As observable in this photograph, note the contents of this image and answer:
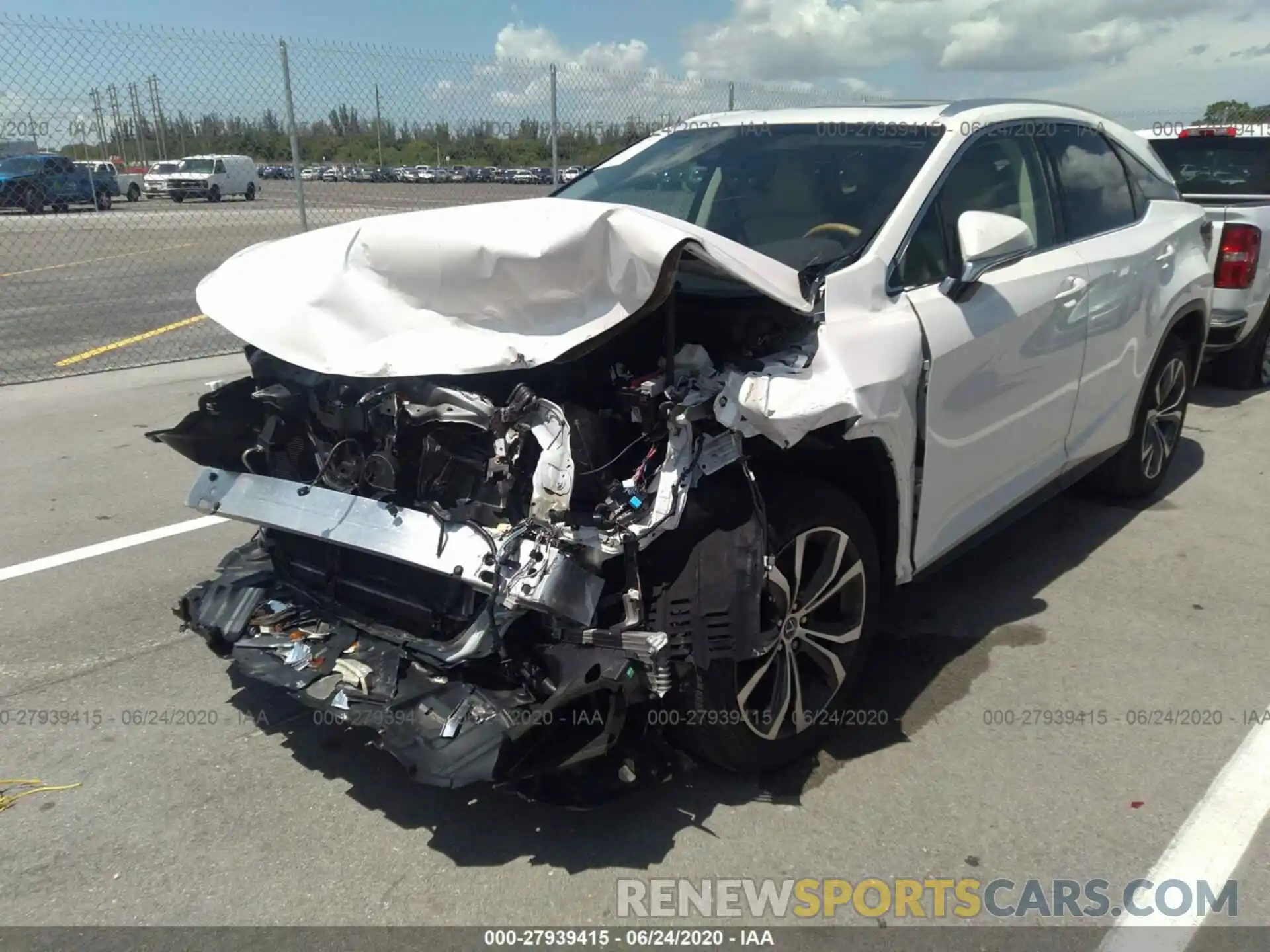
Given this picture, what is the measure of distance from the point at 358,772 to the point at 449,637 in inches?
26.0

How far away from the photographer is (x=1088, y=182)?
4555 millimetres

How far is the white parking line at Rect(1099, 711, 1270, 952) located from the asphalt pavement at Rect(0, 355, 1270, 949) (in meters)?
0.03

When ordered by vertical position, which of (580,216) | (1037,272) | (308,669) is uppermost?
(580,216)

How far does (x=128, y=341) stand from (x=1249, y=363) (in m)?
10.4

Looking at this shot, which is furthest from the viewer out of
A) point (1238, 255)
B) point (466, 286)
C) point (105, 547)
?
point (1238, 255)

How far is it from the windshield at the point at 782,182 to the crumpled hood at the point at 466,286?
Result: 668 millimetres

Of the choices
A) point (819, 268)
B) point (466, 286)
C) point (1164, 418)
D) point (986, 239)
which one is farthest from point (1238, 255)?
point (466, 286)

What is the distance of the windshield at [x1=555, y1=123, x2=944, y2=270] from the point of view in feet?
11.7

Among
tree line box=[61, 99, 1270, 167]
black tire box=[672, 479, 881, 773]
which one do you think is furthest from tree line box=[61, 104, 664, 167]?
black tire box=[672, 479, 881, 773]

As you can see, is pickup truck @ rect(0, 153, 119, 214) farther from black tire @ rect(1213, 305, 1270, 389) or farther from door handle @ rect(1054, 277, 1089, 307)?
door handle @ rect(1054, 277, 1089, 307)

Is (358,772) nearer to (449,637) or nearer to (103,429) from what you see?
(449,637)

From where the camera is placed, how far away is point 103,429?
6.85 metres

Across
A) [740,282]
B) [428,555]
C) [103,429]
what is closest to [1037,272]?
[740,282]

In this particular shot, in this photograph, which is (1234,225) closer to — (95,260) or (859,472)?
(859,472)
